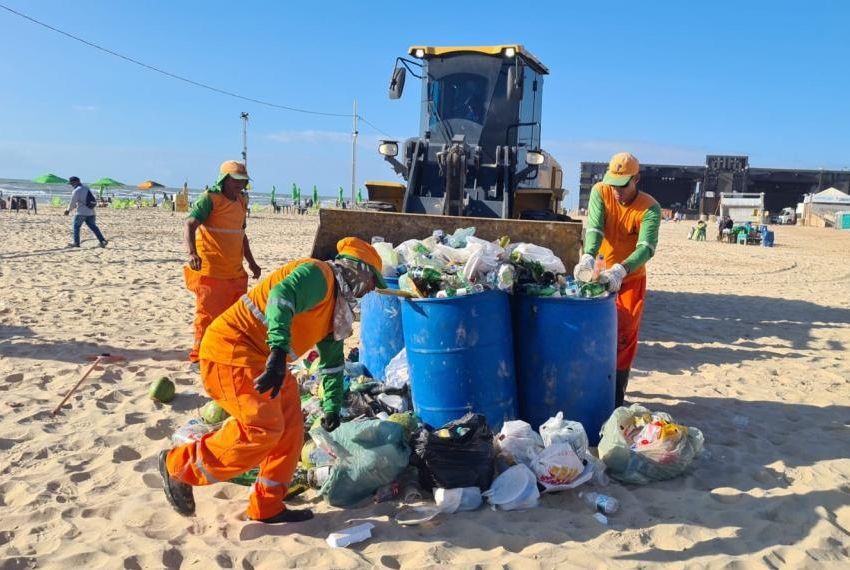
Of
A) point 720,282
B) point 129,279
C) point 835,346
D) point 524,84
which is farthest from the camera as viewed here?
point 720,282

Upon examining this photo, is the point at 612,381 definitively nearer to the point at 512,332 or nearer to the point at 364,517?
the point at 512,332

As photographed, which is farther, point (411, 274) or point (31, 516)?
point (411, 274)

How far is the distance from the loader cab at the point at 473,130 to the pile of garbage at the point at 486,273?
10.5ft

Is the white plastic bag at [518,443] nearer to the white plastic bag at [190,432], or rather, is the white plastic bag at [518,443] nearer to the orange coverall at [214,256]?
the white plastic bag at [190,432]

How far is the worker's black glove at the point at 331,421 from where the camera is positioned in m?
3.30

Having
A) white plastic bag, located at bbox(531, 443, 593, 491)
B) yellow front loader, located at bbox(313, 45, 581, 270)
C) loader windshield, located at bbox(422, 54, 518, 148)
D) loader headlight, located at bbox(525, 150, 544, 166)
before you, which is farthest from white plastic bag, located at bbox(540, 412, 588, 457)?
loader windshield, located at bbox(422, 54, 518, 148)

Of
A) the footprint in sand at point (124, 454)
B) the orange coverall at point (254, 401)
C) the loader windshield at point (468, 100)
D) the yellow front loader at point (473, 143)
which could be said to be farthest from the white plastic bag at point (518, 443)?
the loader windshield at point (468, 100)

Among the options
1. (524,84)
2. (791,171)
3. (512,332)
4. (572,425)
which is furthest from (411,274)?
(791,171)

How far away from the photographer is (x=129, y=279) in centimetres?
970

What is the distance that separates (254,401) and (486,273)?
5.36ft

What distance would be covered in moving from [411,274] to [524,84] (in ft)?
16.3

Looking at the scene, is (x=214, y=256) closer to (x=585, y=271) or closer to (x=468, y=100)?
(x=585, y=271)

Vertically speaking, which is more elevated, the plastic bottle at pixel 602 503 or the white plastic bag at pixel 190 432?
the white plastic bag at pixel 190 432

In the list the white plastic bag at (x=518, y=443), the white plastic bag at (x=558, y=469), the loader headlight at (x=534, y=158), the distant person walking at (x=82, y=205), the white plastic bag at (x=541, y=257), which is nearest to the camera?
the white plastic bag at (x=558, y=469)
